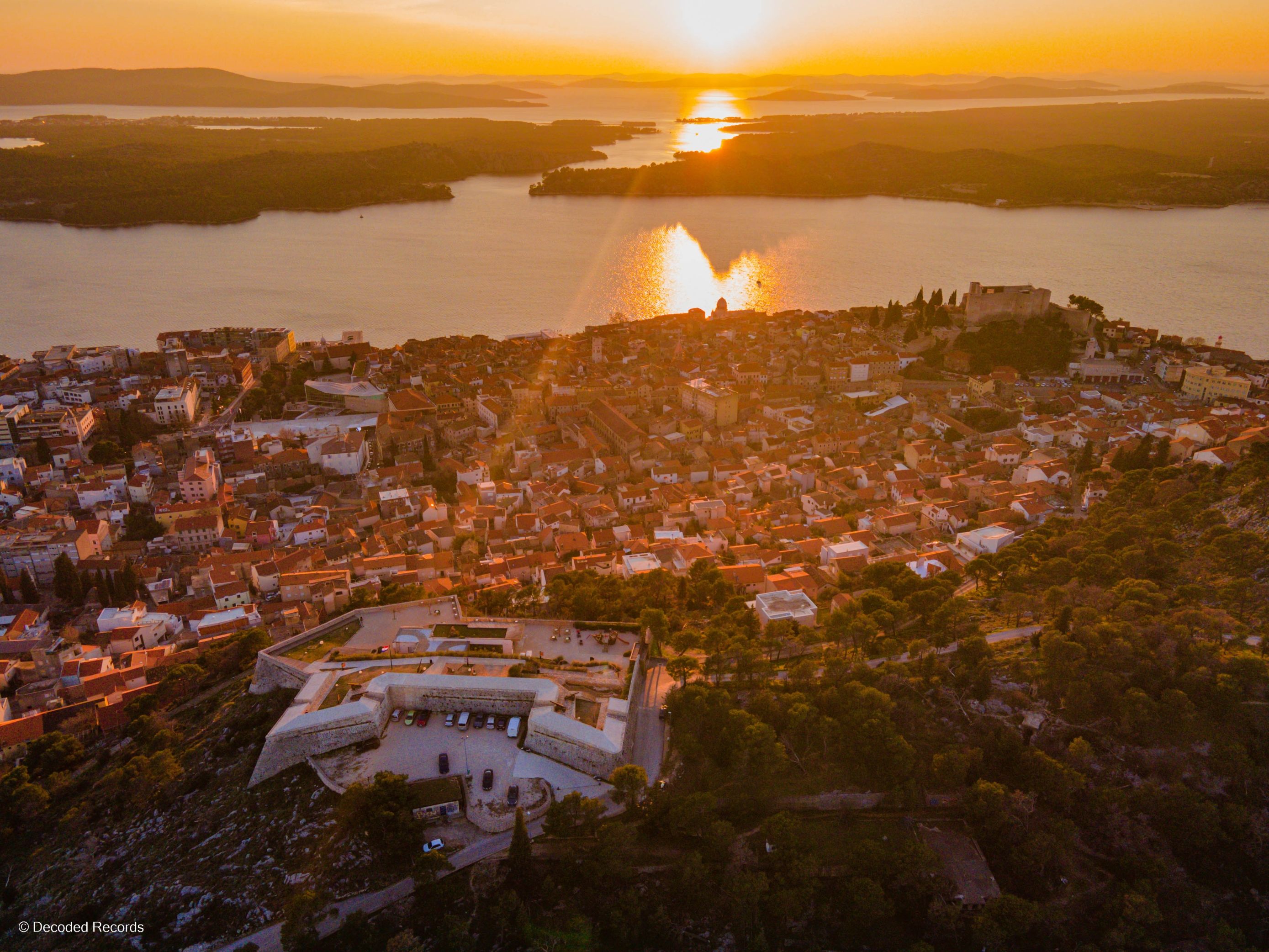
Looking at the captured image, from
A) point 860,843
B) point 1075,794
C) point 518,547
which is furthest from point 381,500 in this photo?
point 1075,794

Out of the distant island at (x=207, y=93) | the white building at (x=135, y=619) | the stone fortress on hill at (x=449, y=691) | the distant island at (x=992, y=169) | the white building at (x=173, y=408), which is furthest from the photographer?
the distant island at (x=207, y=93)

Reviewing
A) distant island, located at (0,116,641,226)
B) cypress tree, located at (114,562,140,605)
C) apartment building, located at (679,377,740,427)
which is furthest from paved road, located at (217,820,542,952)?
distant island, located at (0,116,641,226)

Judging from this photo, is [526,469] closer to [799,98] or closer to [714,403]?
[714,403]

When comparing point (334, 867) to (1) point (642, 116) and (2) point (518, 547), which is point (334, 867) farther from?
(1) point (642, 116)

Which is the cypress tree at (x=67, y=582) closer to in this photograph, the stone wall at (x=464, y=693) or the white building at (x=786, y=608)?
the stone wall at (x=464, y=693)

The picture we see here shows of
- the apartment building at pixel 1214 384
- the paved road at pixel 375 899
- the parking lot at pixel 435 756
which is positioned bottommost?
the paved road at pixel 375 899

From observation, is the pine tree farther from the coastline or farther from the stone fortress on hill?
the coastline

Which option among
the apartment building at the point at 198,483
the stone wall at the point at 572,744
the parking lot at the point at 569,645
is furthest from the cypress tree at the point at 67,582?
the stone wall at the point at 572,744
